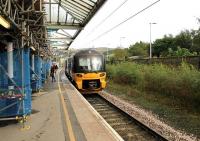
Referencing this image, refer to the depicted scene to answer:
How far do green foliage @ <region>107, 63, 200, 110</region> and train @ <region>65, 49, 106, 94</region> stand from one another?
Answer: 3455mm

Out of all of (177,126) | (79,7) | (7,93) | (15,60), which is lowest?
(177,126)

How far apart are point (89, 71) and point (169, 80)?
5405 millimetres

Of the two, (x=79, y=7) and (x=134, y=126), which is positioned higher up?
(x=79, y=7)

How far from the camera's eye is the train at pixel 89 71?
73.6 feet

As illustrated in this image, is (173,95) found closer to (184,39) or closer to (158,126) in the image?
(158,126)

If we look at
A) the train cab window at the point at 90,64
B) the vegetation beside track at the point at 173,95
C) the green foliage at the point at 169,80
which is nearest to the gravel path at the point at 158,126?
the vegetation beside track at the point at 173,95

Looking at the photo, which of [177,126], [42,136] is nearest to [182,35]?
[177,126]

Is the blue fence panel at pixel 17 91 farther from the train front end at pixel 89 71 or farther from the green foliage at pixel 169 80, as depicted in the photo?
the train front end at pixel 89 71

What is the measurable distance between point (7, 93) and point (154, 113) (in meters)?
7.39

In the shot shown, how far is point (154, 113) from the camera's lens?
15.6 metres

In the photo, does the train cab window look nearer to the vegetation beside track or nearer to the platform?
the vegetation beside track

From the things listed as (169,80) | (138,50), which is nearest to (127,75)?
(169,80)

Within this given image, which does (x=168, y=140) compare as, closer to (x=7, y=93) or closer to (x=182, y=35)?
(x=7, y=93)

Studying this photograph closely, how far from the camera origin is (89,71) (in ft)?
74.1
